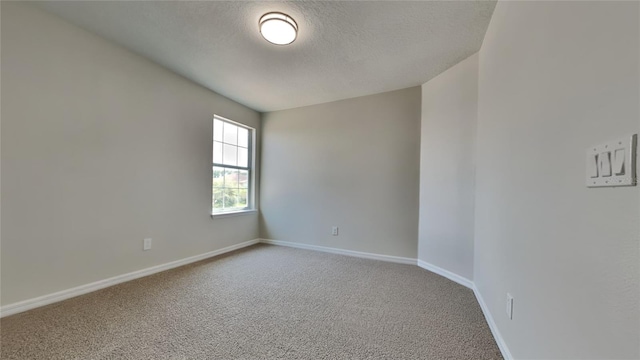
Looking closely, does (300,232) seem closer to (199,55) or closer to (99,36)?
(199,55)

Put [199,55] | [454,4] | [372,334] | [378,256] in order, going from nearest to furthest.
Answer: [372,334], [454,4], [199,55], [378,256]

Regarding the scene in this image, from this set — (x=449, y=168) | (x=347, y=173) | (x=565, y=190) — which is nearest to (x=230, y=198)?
(x=347, y=173)

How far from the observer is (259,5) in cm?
179

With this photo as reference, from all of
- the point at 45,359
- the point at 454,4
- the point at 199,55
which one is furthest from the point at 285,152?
the point at 45,359

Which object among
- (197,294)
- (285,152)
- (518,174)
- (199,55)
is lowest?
(197,294)

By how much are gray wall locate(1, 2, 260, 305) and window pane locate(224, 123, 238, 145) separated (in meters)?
0.62

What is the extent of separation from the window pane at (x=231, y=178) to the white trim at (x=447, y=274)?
2.98 m

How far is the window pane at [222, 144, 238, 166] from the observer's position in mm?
3770

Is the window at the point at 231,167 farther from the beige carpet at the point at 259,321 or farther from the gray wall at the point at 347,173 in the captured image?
the beige carpet at the point at 259,321

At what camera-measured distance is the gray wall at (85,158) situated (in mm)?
1800

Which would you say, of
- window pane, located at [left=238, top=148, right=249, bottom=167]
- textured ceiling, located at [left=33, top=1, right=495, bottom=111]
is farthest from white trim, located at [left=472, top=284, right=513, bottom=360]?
window pane, located at [left=238, top=148, right=249, bottom=167]

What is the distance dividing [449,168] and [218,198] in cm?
315

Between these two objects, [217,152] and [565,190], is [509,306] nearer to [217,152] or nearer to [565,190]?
[565,190]

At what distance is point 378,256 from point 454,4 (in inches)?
113
